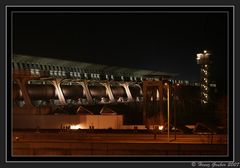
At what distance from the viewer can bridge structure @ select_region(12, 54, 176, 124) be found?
81.2 ft

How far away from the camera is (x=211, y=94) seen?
3497cm

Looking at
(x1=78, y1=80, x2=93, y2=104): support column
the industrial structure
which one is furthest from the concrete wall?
(x1=78, y1=80, x2=93, y2=104): support column

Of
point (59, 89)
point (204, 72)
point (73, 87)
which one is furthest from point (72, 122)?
point (73, 87)

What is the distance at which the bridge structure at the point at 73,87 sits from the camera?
24742 mm

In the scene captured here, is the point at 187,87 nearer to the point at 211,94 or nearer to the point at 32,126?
the point at 211,94

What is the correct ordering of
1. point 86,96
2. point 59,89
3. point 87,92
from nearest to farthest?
point 59,89 → point 87,92 → point 86,96

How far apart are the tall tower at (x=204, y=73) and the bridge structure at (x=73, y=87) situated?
2765mm

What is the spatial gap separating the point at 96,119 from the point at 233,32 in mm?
12056

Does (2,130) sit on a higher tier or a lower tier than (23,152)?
higher

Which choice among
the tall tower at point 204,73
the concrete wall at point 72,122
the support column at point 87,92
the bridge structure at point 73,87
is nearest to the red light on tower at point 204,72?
the tall tower at point 204,73

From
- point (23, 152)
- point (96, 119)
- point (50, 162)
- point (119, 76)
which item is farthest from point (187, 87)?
point (50, 162)

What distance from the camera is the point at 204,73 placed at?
34.7 metres

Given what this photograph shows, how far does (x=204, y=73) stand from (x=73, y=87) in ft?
40.1

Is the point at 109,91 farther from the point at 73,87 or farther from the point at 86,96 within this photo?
the point at 73,87
